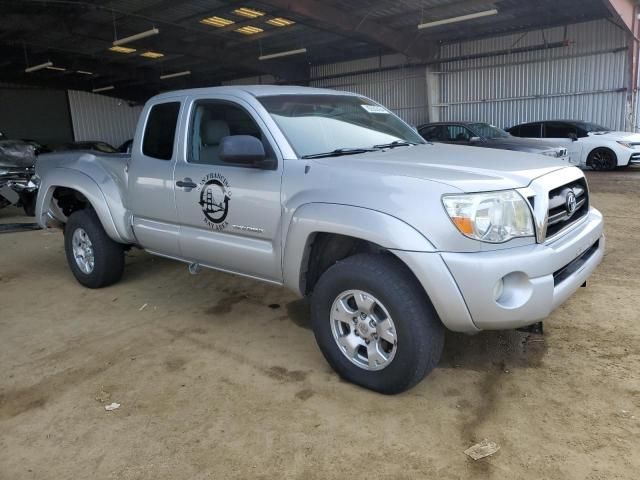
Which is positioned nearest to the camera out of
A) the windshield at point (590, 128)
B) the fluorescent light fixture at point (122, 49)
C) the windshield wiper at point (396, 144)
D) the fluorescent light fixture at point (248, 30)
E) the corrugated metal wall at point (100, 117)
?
the windshield wiper at point (396, 144)

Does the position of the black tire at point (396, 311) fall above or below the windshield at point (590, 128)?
below

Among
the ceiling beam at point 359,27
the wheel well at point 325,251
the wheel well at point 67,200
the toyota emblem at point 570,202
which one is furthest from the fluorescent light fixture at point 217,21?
the toyota emblem at point 570,202

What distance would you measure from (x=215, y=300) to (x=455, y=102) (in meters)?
16.9

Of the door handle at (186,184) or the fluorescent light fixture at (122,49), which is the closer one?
the door handle at (186,184)

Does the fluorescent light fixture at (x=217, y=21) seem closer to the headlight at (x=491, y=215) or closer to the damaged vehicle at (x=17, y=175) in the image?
the damaged vehicle at (x=17, y=175)

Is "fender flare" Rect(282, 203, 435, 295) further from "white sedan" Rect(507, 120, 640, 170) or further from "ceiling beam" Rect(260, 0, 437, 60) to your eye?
"ceiling beam" Rect(260, 0, 437, 60)

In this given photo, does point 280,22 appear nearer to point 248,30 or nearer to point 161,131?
point 248,30

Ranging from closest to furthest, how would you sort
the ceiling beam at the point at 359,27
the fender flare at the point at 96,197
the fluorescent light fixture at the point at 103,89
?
the fender flare at the point at 96,197, the ceiling beam at the point at 359,27, the fluorescent light fixture at the point at 103,89

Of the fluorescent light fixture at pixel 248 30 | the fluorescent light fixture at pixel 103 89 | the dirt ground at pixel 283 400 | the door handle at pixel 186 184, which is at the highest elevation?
the fluorescent light fixture at pixel 248 30

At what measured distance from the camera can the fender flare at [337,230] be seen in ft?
8.96

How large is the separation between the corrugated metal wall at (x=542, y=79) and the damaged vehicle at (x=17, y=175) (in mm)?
14490

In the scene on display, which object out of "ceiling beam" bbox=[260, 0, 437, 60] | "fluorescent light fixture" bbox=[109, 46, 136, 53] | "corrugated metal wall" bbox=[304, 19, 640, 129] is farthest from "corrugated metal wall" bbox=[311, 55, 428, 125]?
"fluorescent light fixture" bbox=[109, 46, 136, 53]

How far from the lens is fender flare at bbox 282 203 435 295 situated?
2732 millimetres

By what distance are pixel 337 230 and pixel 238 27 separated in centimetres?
1605
